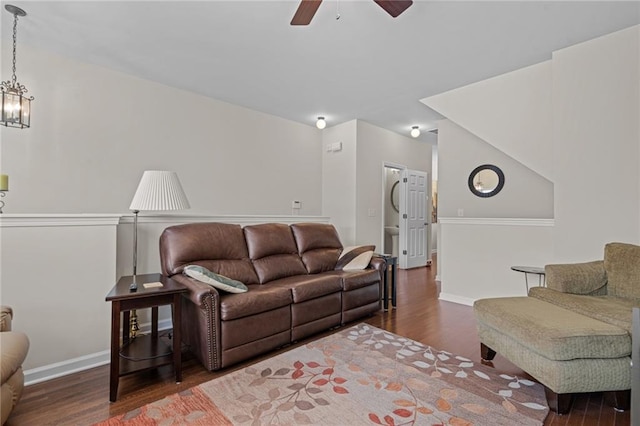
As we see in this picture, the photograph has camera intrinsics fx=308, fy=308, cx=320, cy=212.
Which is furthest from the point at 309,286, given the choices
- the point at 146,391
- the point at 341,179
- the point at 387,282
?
the point at 341,179

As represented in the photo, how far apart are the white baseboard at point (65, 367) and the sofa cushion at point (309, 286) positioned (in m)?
1.40

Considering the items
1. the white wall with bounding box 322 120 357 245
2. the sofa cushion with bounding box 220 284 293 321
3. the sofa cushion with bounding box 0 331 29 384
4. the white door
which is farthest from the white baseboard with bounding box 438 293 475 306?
the sofa cushion with bounding box 0 331 29 384

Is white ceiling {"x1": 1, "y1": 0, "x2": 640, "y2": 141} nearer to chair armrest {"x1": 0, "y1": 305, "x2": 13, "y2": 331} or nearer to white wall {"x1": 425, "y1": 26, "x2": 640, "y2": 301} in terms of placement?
white wall {"x1": 425, "y1": 26, "x2": 640, "y2": 301}

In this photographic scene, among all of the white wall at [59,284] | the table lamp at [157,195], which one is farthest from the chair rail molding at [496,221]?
the white wall at [59,284]

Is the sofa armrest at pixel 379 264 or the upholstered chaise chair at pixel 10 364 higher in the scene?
the sofa armrest at pixel 379 264

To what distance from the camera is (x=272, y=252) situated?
10.7ft

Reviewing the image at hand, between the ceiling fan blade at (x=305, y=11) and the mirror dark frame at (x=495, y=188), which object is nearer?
the ceiling fan blade at (x=305, y=11)

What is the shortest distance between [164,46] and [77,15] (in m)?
0.59

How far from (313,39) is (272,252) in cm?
205

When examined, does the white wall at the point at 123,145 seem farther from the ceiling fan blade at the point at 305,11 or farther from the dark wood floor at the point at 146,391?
the ceiling fan blade at the point at 305,11

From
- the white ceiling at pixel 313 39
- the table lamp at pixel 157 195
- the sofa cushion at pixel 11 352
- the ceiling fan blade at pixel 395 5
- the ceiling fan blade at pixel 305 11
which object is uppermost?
the white ceiling at pixel 313 39

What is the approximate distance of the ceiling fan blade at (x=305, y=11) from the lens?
177 cm

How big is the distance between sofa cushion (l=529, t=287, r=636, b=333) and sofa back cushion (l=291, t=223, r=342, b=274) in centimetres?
196

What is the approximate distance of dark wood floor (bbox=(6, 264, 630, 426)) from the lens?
170 centimetres
